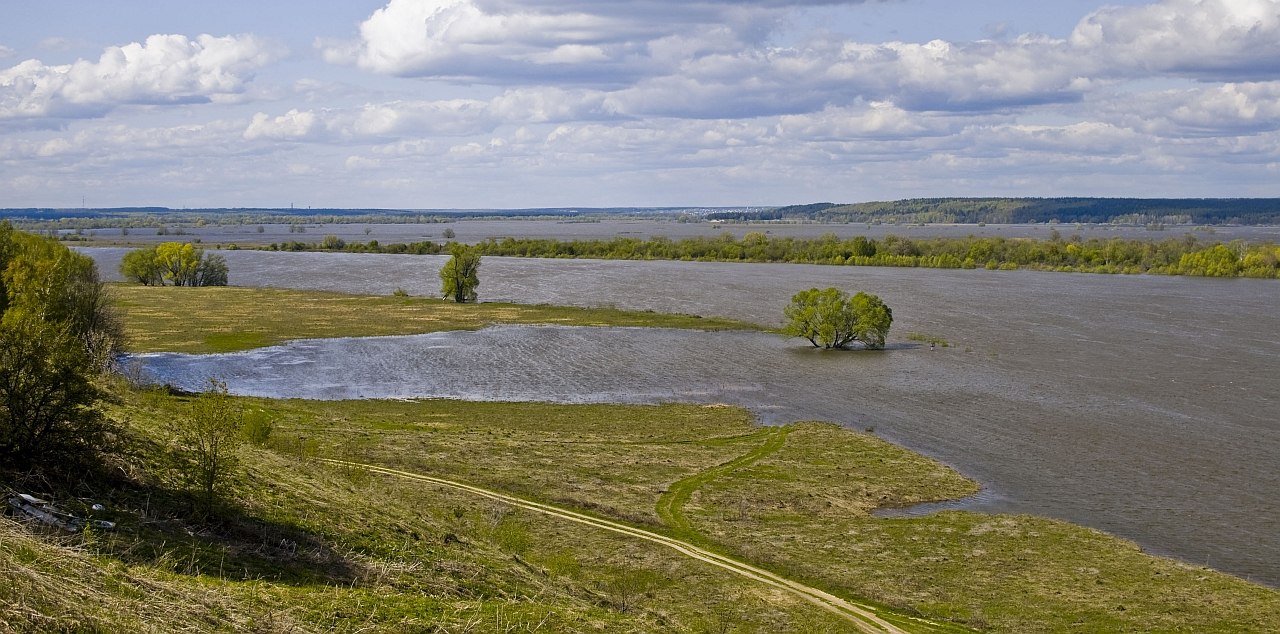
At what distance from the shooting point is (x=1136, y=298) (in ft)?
333

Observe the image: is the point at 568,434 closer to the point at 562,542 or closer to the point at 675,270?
the point at 562,542

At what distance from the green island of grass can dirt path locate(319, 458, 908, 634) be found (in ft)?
1.43

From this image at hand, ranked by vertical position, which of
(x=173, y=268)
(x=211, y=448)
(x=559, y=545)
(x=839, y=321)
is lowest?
(x=559, y=545)

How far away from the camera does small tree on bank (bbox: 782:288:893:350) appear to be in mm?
68438

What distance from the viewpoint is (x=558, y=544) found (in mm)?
26000

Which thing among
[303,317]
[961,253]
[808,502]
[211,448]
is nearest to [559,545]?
[808,502]

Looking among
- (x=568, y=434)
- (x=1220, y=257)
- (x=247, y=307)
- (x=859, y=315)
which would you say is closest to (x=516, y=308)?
(x=247, y=307)

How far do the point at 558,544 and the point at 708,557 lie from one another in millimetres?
3820

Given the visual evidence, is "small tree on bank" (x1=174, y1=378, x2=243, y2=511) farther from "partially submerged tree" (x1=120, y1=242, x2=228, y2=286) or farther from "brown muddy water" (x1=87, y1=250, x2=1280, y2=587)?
"partially submerged tree" (x1=120, y1=242, x2=228, y2=286)

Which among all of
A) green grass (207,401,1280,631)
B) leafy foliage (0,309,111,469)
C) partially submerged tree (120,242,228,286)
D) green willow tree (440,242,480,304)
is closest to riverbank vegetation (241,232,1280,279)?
partially submerged tree (120,242,228,286)

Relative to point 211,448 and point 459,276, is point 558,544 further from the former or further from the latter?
point 459,276

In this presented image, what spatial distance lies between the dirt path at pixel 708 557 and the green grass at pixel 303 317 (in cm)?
3807

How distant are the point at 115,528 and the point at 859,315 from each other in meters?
58.5

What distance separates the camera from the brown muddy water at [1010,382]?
3391cm
